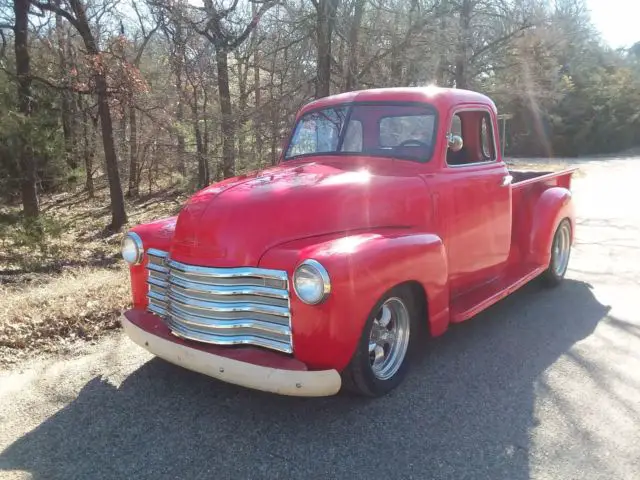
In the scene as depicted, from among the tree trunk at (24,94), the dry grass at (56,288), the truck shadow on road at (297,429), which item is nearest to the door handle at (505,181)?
the truck shadow on road at (297,429)

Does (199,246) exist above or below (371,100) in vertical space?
below

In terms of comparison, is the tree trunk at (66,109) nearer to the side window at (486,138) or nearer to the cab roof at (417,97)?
the cab roof at (417,97)

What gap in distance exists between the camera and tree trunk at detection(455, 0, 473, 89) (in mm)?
15023

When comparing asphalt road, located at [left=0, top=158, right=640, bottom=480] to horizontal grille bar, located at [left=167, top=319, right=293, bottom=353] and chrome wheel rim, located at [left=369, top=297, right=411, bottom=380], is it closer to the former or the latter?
chrome wheel rim, located at [left=369, top=297, right=411, bottom=380]

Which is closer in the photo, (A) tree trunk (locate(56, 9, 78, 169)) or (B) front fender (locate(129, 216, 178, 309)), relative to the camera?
(B) front fender (locate(129, 216, 178, 309))

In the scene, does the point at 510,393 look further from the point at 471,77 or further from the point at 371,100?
the point at 471,77

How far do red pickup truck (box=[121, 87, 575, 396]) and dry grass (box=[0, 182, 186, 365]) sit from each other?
116 cm

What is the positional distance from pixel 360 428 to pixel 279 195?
146cm

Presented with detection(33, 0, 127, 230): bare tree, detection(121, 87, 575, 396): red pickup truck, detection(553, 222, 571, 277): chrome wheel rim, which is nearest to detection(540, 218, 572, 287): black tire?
detection(553, 222, 571, 277): chrome wheel rim

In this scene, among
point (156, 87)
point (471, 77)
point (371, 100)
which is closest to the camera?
point (371, 100)

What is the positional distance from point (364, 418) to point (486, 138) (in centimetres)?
280

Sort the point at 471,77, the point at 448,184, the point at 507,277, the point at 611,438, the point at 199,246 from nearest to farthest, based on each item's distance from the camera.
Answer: the point at 611,438 < the point at 199,246 < the point at 448,184 < the point at 507,277 < the point at 471,77

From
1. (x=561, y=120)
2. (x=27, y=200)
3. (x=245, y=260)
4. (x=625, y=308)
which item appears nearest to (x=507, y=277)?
(x=625, y=308)

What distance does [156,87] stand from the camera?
49.5 ft
